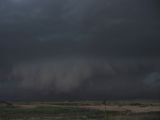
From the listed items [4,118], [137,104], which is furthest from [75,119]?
[137,104]

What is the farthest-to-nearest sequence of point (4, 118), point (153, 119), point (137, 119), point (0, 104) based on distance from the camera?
point (0, 104) → point (4, 118) → point (137, 119) → point (153, 119)

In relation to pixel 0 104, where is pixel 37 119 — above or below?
below

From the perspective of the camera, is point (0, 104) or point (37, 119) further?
point (0, 104)

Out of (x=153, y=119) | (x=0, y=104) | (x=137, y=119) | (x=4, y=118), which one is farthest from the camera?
(x=0, y=104)

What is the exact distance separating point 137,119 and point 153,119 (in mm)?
1766

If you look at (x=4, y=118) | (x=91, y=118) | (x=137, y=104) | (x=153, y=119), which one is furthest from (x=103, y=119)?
(x=137, y=104)

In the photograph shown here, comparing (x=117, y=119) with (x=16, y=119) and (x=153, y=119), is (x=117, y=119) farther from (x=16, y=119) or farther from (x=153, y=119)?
(x=16, y=119)

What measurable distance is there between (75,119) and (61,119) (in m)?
1.14

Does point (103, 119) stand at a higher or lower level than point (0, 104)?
lower

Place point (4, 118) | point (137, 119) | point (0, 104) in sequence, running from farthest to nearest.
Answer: point (0, 104)
point (4, 118)
point (137, 119)

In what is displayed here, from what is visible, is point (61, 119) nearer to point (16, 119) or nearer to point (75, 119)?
point (75, 119)

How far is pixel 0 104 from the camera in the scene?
4175cm

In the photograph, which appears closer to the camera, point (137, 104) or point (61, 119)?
point (61, 119)

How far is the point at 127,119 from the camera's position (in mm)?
26281
